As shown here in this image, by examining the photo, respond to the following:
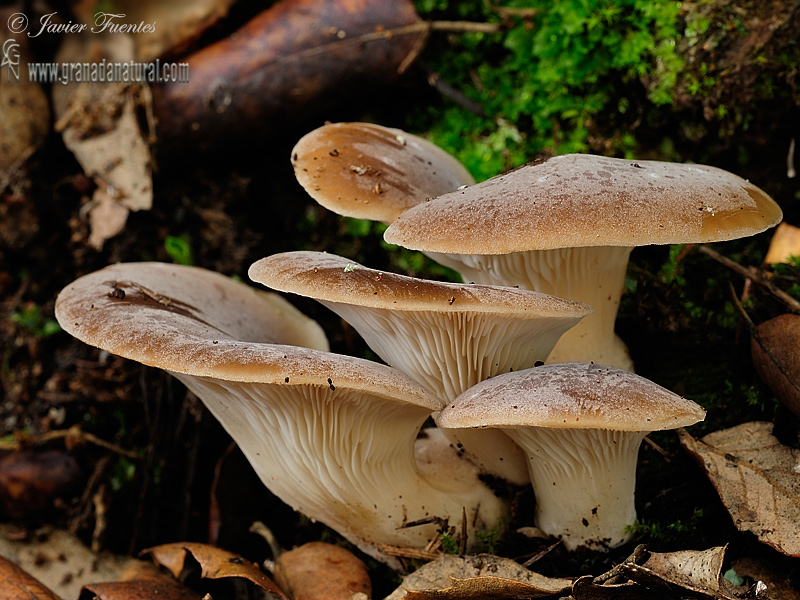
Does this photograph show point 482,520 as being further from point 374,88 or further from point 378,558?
point 374,88

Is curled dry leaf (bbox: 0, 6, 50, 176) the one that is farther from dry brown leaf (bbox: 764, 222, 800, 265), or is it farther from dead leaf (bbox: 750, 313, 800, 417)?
dry brown leaf (bbox: 764, 222, 800, 265)

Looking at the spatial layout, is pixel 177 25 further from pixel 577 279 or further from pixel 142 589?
pixel 142 589

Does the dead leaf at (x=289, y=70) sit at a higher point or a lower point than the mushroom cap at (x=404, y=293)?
higher

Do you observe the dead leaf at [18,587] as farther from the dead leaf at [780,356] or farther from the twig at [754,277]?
the twig at [754,277]

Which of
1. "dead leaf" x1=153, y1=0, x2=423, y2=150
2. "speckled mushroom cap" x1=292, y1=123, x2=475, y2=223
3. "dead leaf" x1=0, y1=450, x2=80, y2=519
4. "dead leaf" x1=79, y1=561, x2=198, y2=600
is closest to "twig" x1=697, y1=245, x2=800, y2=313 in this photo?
"speckled mushroom cap" x1=292, y1=123, x2=475, y2=223

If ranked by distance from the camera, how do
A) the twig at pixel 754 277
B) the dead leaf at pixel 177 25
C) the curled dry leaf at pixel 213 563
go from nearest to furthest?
the curled dry leaf at pixel 213 563 → the twig at pixel 754 277 → the dead leaf at pixel 177 25

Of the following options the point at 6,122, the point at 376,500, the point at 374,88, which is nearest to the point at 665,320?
the point at 376,500

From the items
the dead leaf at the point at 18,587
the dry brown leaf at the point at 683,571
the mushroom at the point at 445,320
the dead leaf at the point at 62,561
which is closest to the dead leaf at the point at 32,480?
the dead leaf at the point at 62,561

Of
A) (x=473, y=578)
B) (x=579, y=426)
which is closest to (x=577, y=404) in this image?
(x=579, y=426)
